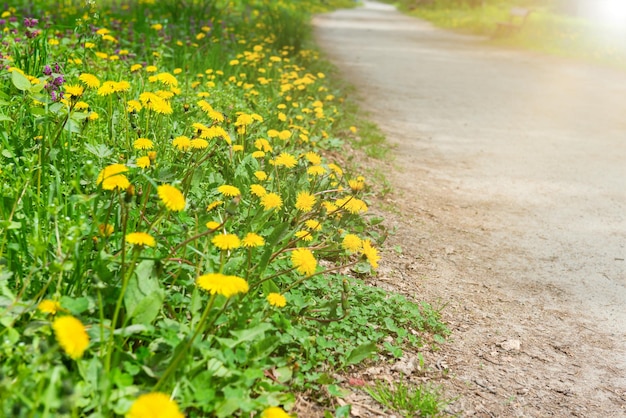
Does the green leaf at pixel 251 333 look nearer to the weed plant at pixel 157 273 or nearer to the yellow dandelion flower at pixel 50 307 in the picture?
the weed plant at pixel 157 273

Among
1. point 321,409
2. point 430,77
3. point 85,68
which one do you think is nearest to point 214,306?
point 321,409

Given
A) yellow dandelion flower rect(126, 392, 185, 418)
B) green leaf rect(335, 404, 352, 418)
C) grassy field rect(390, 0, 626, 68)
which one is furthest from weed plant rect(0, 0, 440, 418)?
grassy field rect(390, 0, 626, 68)

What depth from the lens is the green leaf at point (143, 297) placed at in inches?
73.4

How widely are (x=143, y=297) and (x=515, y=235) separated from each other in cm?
270

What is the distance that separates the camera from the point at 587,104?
314 inches

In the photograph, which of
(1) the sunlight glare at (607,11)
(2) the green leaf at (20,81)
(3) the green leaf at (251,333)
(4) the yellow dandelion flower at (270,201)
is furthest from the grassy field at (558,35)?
(3) the green leaf at (251,333)

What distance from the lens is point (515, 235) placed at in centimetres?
388

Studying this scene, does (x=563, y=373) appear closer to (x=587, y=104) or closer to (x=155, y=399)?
(x=155, y=399)

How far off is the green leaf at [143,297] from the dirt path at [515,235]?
1032mm

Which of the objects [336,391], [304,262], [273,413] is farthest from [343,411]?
[304,262]

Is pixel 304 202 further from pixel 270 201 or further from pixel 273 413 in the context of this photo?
pixel 273 413

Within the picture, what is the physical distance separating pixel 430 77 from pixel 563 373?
798 cm

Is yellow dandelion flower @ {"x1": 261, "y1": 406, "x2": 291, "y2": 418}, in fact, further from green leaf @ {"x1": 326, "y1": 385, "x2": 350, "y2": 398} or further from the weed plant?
green leaf @ {"x1": 326, "y1": 385, "x2": 350, "y2": 398}

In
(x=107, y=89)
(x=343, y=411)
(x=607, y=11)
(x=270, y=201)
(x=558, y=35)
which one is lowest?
(x=343, y=411)
